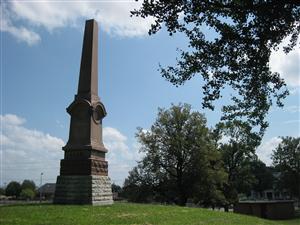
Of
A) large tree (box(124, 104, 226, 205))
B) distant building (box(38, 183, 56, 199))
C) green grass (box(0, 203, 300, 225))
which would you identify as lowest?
green grass (box(0, 203, 300, 225))

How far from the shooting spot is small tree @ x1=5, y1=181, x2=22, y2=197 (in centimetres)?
11675

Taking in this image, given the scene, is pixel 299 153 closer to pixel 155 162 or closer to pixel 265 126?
pixel 155 162

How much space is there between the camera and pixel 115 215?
59.7 ft

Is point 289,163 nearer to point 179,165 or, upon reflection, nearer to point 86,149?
point 179,165

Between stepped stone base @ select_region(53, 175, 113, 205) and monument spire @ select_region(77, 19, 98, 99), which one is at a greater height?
monument spire @ select_region(77, 19, 98, 99)

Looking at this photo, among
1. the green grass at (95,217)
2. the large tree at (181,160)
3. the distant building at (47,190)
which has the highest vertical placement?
the distant building at (47,190)

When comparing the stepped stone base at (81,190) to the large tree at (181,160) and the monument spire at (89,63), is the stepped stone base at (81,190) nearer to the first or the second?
the monument spire at (89,63)

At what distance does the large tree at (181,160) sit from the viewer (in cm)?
4006

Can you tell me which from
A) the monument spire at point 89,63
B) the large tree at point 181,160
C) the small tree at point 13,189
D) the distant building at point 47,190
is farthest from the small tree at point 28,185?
the monument spire at point 89,63

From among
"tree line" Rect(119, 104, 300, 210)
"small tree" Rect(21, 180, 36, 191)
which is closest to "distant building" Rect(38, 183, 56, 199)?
"small tree" Rect(21, 180, 36, 191)

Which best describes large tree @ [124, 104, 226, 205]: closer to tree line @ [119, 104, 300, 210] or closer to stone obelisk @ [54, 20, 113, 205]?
tree line @ [119, 104, 300, 210]

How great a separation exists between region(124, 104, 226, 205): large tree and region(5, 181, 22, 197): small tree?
274 feet

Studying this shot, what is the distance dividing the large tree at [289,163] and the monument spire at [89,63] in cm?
4284

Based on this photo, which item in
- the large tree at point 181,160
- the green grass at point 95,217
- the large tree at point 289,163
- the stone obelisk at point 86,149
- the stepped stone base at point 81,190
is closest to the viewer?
the green grass at point 95,217
